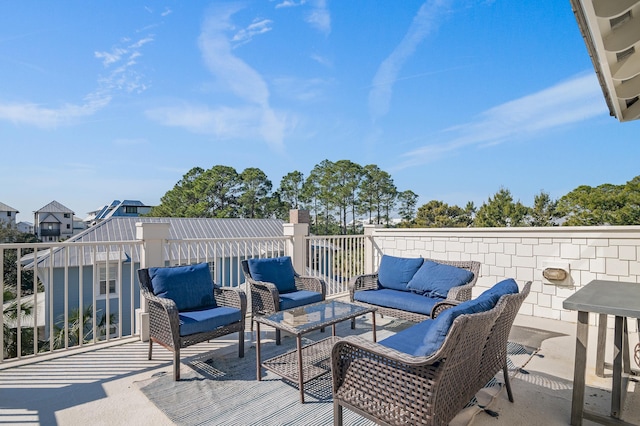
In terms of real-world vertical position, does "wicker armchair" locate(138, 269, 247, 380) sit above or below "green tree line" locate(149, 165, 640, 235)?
below

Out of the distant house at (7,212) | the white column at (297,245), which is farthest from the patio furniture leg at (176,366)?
the distant house at (7,212)

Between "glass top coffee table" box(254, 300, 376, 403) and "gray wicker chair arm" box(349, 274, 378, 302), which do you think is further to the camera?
"gray wicker chair arm" box(349, 274, 378, 302)

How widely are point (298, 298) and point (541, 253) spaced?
3.72 meters

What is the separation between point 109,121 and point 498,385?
1517 centimetres

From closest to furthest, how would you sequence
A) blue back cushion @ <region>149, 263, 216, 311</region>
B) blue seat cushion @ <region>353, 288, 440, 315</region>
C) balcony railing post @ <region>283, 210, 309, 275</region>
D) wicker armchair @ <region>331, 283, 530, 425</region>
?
wicker armchair @ <region>331, 283, 530, 425</region> < blue back cushion @ <region>149, 263, 216, 311</region> < blue seat cushion @ <region>353, 288, 440, 315</region> < balcony railing post @ <region>283, 210, 309, 275</region>

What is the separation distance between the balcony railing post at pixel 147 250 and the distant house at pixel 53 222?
4471 centimetres

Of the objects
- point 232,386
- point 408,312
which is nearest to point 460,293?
point 408,312

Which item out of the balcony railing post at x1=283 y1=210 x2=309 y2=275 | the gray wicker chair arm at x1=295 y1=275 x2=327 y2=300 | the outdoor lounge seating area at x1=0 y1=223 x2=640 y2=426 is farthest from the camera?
the balcony railing post at x1=283 y1=210 x2=309 y2=275

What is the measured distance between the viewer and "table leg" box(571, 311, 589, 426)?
2.10 m

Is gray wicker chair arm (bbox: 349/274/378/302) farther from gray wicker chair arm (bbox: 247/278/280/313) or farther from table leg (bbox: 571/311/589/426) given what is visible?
table leg (bbox: 571/311/589/426)

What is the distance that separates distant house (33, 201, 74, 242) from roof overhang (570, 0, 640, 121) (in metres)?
48.5

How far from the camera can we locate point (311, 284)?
4.21 m

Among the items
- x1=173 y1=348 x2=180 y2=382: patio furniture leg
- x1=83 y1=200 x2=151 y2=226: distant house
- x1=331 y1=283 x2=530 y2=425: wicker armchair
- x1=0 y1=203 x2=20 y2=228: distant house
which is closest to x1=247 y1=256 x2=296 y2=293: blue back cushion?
x1=173 y1=348 x2=180 y2=382: patio furniture leg

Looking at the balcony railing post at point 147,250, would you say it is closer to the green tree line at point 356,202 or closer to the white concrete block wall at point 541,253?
the white concrete block wall at point 541,253
